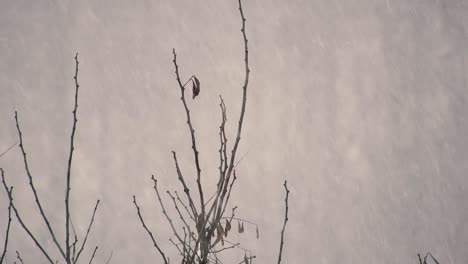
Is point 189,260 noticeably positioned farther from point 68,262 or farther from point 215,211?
point 68,262

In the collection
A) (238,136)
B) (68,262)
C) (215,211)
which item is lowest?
(68,262)

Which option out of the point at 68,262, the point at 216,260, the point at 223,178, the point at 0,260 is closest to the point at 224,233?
the point at 216,260

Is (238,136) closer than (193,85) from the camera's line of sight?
Yes

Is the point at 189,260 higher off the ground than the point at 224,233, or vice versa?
the point at 224,233

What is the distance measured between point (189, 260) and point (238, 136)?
0.27 meters

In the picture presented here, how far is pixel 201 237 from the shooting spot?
1021 millimetres

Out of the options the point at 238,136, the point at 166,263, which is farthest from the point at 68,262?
the point at 238,136

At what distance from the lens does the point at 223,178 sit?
3.43 ft

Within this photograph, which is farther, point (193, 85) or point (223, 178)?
point (193, 85)

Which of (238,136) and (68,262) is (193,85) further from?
(68,262)

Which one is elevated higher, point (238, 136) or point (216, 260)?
point (238, 136)

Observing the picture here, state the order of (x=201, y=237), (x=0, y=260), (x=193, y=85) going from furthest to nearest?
(x=193, y=85), (x=0, y=260), (x=201, y=237)

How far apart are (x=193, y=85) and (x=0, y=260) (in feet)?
1.99

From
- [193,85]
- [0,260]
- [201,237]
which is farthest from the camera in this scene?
[193,85]
